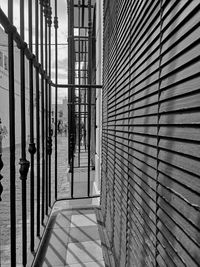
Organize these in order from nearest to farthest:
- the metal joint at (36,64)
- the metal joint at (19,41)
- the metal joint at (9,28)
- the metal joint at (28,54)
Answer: the metal joint at (9,28)
the metal joint at (19,41)
the metal joint at (28,54)
the metal joint at (36,64)

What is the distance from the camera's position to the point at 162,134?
2.44 ft

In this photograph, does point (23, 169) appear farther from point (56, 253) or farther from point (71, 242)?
point (71, 242)

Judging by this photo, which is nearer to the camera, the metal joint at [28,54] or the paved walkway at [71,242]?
the metal joint at [28,54]

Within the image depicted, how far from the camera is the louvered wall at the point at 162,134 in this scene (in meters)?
0.55

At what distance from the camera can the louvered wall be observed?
1.81ft

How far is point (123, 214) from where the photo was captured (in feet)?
4.32

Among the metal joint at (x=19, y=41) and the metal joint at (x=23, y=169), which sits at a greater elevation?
the metal joint at (x=19, y=41)

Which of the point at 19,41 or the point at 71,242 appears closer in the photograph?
the point at 19,41

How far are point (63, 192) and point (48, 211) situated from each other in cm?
203

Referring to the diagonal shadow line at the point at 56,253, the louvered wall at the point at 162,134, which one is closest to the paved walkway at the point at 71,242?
the diagonal shadow line at the point at 56,253

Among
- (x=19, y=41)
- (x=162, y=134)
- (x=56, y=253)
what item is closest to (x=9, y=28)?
(x=19, y=41)

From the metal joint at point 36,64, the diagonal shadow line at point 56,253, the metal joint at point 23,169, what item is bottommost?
the diagonal shadow line at point 56,253

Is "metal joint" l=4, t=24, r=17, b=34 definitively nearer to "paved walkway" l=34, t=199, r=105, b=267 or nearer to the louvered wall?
the louvered wall

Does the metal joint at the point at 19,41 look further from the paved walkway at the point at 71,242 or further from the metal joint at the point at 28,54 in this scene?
the paved walkway at the point at 71,242
